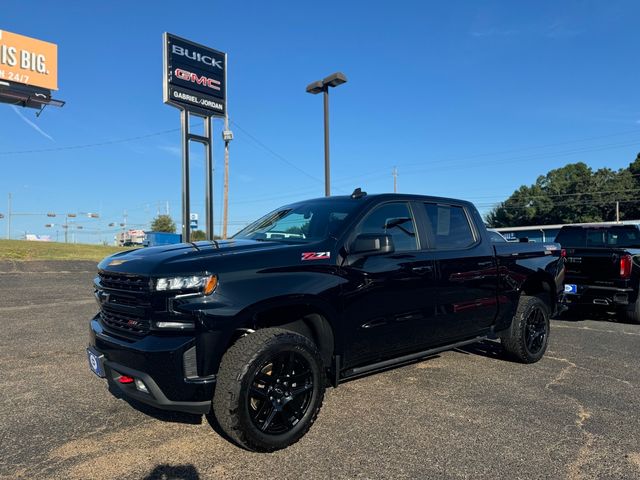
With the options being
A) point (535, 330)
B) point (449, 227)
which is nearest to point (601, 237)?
point (535, 330)

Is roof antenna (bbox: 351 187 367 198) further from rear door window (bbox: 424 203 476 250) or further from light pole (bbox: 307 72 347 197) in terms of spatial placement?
light pole (bbox: 307 72 347 197)

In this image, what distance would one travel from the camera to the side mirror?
3.67 m

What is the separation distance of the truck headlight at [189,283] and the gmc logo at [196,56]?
13.6 metres

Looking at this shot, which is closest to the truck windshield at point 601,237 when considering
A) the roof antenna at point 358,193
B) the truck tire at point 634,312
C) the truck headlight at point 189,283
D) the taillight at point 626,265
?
the taillight at point 626,265

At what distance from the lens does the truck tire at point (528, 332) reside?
17.4 feet

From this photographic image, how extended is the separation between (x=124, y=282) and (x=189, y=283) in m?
0.59

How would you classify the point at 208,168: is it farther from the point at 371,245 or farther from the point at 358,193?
the point at 371,245

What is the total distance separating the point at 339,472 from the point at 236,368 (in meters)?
0.92

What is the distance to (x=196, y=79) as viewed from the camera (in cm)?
1541

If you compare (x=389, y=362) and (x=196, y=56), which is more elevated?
(x=196, y=56)

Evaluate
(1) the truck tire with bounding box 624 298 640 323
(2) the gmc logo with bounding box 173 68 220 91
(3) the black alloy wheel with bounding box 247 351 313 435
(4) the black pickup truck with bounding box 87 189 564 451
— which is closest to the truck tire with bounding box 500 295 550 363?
(4) the black pickup truck with bounding box 87 189 564 451

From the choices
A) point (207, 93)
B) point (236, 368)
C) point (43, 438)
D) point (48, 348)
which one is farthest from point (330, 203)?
point (207, 93)

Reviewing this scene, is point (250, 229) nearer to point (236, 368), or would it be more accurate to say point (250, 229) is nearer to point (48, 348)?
point (236, 368)

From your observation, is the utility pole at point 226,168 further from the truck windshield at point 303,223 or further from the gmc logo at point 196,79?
the truck windshield at point 303,223
